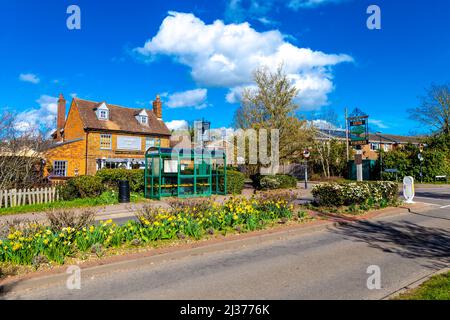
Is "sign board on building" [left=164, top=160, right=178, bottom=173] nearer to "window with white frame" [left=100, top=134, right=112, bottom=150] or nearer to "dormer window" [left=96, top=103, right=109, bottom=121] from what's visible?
"window with white frame" [left=100, top=134, right=112, bottom=150]

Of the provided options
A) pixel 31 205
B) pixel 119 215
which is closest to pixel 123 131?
pixel 31 205

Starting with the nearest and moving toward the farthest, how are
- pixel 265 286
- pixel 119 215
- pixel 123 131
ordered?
pixel 265 286 < pixel 119 215 < pixel 123 131

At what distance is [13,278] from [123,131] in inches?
1265

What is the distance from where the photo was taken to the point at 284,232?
8148 mm

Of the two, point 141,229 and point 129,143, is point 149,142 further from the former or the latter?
point 141,229

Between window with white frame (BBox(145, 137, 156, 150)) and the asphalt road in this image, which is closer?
the asphalt road

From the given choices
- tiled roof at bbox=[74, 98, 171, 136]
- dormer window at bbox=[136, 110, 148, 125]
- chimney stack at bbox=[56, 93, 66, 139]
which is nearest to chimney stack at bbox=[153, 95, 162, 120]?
tiled roof at bbox=[74, 98, 171, 136]

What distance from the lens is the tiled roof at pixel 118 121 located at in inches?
1332

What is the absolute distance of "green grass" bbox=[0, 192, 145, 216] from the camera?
1277 centimetres

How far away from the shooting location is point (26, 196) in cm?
1433

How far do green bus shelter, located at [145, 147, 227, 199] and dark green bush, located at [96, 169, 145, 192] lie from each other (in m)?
0.58

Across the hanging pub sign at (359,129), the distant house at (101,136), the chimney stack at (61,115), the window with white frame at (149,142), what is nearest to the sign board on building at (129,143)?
the distant house at (101,136)

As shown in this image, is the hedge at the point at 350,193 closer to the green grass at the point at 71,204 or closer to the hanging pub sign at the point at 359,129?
the hanging pub sign at the point at 359,129
